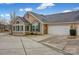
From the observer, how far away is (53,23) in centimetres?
1277

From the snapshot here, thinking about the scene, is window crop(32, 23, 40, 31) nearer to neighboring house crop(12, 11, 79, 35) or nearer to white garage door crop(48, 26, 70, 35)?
neighboring house crop(12, 11, 79, 35)

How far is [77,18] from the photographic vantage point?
40.0ft

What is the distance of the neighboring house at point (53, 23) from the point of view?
11.6 metres

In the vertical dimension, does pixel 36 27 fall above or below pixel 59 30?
above

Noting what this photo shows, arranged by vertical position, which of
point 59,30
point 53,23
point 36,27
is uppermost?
point 53,23

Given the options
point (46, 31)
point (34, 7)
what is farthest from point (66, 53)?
point (46, 31)

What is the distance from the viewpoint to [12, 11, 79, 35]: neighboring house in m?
11.6

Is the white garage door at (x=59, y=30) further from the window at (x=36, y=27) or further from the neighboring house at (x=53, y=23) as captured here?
the window at (x=36, y=27)

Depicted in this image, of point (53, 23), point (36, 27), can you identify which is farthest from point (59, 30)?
point (36, 27)

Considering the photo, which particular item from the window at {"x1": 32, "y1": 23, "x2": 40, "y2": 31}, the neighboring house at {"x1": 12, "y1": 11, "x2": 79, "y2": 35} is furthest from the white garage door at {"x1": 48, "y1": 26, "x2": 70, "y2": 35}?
the window at {"x1": 32, "y1": 23, "x2": 40, "y2": 31}

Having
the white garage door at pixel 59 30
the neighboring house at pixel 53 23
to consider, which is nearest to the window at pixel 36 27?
the neighboring house at pixel 53 23

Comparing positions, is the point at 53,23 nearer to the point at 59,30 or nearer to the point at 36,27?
the point at 59,30
